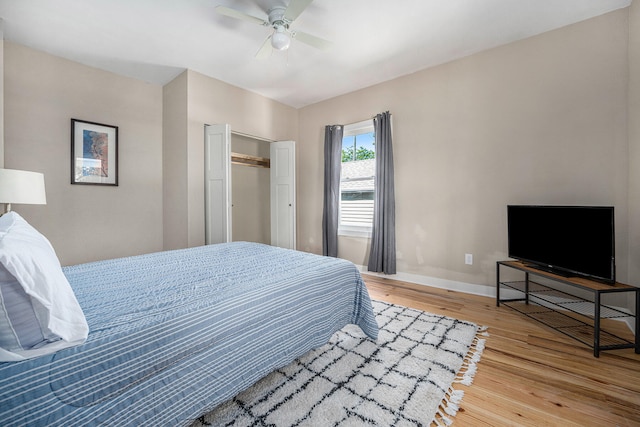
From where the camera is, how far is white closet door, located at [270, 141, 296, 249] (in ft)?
14.0

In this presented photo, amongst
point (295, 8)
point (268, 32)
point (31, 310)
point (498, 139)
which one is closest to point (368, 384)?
point (31, 310)

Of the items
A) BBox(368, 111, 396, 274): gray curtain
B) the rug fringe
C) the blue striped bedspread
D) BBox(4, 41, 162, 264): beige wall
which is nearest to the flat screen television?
the rug fringe

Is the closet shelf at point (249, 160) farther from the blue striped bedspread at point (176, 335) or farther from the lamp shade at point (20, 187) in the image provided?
the blue striped bedspread at point (176, 335)

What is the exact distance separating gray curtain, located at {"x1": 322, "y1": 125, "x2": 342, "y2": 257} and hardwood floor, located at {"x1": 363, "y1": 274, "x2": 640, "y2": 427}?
2.27 meters

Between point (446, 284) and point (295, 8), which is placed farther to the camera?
point (446, 284)

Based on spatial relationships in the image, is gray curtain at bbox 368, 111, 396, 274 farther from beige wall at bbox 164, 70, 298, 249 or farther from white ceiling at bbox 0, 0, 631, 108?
beige wall at bbox 164, 70, 298, 249

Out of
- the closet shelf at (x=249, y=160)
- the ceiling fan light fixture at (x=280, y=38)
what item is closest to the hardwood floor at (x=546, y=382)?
the ceiling fan light fixture at (x=280, y=38)

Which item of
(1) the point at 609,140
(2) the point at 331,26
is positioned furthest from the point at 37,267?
(1) the point at 609,140

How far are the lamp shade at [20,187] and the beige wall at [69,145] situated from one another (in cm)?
106

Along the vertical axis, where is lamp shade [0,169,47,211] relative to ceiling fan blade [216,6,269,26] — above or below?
below

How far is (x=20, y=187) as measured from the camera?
200 centimetres

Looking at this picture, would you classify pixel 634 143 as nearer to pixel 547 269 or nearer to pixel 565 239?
pixel 565 239

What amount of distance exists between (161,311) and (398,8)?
9.38 ft

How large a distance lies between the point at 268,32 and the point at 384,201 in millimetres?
2382
